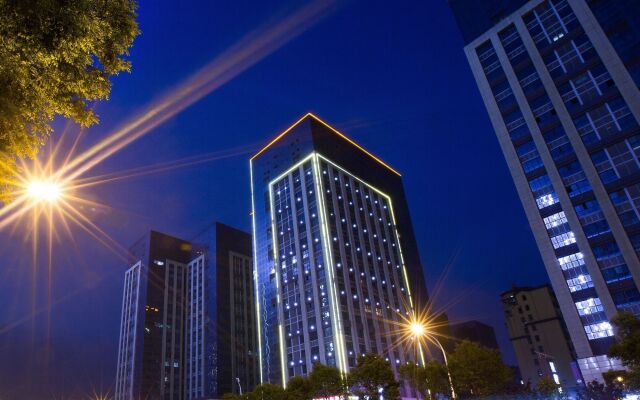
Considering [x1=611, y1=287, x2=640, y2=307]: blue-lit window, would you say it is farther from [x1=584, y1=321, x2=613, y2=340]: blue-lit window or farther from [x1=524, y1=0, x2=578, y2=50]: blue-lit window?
[x1=524, y1=0, x2=578, y2=50]: blue-lit window

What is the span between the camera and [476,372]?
48.5 meters

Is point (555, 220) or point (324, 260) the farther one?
point (324, 260)

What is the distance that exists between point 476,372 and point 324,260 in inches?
1470

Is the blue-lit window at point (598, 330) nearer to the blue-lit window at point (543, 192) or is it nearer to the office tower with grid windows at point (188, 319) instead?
the blue-lit window at point (543, 192)

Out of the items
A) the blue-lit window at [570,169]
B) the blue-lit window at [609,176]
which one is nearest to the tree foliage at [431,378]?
the blue-lit window at [570,169]

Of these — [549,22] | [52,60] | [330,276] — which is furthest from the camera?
[330,276]

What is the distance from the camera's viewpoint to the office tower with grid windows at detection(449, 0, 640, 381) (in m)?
55.8

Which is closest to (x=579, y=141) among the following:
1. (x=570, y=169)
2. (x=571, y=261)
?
(x=570, y=169)

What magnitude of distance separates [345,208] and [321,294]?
21.4 m

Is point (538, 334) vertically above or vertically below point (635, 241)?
above

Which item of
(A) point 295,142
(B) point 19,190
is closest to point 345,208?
(A) point 295,142

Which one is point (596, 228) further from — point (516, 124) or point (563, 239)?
point (516, 124)

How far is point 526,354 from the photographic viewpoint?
128 m

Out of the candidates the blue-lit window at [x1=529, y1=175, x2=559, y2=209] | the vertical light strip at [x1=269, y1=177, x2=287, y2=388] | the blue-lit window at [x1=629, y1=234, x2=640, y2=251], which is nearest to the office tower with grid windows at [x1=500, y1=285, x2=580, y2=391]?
the blue-lit window at [x1=529, y1=175, x2=559, y2=209]
